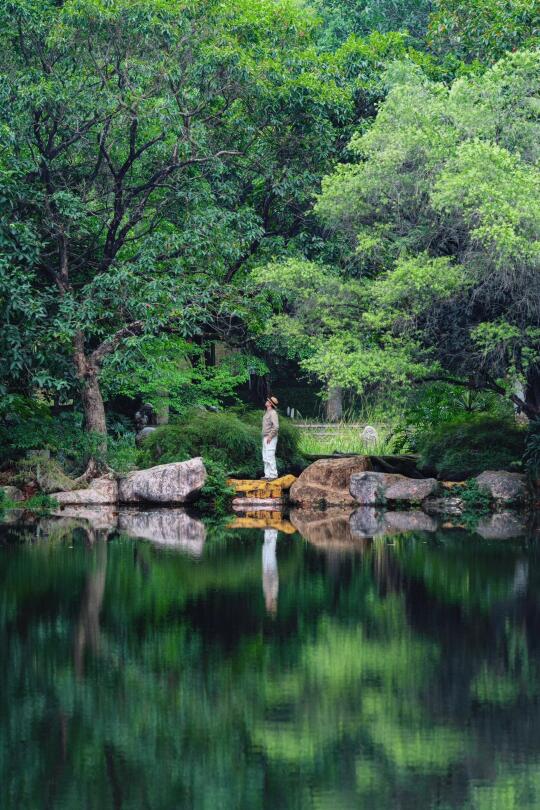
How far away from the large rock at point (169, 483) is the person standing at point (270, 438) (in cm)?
148

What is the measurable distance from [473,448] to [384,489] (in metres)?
2.08

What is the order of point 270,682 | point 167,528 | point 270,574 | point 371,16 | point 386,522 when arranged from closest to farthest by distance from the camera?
point 270,682 < point 270,574 < point 167,528 < point 386,522 < point 371,16

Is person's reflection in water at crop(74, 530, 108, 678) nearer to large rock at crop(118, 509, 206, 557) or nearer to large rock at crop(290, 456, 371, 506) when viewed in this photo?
large rock at crop(118, 509, 206, 557)

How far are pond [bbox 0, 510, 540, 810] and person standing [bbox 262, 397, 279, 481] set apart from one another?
969 cm

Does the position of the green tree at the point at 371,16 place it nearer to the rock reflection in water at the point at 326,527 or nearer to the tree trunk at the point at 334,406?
the tree trunk at the point at 334,406

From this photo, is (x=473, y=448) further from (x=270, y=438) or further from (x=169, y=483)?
(x=169, y=483)

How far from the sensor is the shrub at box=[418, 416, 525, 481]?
23.9 m

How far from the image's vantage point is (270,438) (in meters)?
23.9

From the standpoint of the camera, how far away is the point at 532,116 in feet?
72.9

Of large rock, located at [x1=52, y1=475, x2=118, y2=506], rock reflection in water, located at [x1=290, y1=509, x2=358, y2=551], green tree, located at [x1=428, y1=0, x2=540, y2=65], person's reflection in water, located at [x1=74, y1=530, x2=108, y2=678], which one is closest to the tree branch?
large rock, located at [x1=52, y1=475, x2=118, y2=506]

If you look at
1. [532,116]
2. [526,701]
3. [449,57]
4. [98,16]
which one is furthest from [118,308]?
[526,701]

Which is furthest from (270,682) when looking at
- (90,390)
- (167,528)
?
(90,390)

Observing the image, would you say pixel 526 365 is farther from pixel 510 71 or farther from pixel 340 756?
pixel 340 756

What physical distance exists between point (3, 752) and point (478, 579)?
7.23 metres
